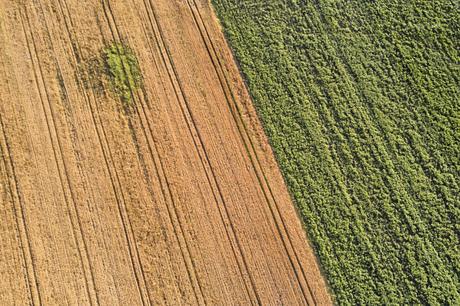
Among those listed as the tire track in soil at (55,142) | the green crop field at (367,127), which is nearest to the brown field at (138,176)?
the tire track in soil at (55,142)

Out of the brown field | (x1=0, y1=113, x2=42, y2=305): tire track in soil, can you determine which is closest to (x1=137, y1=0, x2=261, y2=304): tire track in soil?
the brown field

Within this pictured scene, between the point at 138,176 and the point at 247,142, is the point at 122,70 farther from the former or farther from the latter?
the point at 247,142

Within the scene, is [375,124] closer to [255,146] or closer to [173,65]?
[255,146]

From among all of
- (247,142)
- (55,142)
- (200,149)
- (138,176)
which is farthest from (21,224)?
→ (247,142)

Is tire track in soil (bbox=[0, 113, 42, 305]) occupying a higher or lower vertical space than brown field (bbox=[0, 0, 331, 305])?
lower

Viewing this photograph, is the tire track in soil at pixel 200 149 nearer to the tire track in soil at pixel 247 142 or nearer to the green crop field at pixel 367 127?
the tire track in soil at pixel 247 142

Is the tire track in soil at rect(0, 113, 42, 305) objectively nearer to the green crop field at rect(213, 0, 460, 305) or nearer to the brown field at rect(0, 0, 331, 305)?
the brown field at rect(0, 0, 331, 305)
